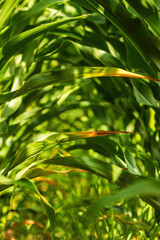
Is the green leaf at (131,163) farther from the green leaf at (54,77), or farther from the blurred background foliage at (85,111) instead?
the green leaf at (54,77)

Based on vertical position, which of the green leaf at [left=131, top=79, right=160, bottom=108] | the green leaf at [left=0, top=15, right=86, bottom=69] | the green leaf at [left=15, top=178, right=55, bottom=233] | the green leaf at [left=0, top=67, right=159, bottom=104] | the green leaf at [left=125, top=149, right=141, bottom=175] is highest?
the green leaf at [left=0, top=15, right=86, bottom=69]

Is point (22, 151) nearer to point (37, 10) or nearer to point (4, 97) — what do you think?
point (4, 97)

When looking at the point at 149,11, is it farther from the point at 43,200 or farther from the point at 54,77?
the point at 43,200

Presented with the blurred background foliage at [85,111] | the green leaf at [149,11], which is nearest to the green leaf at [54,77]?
the blurred background foliage at [85,111]

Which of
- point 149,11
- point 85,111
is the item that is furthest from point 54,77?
point 85,111

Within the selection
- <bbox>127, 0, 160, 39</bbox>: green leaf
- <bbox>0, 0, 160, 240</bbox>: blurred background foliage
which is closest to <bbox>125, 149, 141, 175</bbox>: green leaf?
<bbox>0, 0, 160, 240</bbox>: blurred background foliage

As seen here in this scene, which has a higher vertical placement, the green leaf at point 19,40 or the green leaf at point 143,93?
the green leaf at point 19,40

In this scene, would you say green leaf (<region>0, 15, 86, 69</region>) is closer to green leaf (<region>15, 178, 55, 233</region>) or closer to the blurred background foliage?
the blurred background foliage

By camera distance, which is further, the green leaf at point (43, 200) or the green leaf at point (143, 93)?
the green leaf at point (143, 93)
